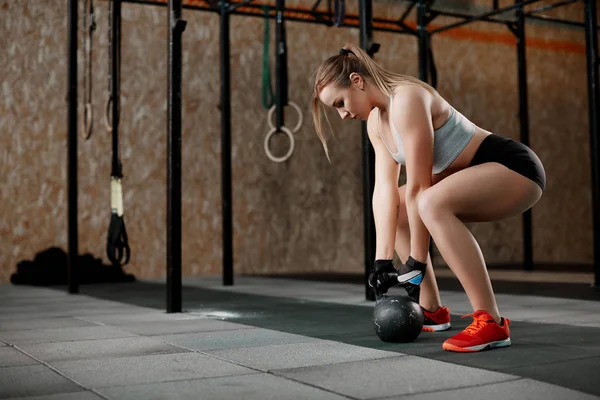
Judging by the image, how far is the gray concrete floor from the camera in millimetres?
1792

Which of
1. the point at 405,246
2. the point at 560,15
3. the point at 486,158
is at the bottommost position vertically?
the point at 405,246

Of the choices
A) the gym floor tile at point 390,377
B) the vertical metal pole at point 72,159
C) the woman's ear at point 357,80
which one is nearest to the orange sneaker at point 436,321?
the gym floor tile at point 390,377

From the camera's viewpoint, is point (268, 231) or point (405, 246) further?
point (268, 231)

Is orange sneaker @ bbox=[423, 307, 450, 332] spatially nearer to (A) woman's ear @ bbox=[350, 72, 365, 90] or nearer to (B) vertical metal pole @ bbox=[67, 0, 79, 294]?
(A) woman's ear @ bbox=[350, 72, 365, 90]

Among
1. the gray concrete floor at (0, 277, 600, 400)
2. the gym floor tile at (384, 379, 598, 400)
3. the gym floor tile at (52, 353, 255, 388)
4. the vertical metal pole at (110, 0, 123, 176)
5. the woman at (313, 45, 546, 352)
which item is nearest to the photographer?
the gym floor tile at (384, 379, 598, 400)

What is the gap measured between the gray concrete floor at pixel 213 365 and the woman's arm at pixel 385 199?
0.40 m

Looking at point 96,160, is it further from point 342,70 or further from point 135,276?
point 342,70

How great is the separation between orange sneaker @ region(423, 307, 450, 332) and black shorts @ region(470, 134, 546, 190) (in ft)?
2.17

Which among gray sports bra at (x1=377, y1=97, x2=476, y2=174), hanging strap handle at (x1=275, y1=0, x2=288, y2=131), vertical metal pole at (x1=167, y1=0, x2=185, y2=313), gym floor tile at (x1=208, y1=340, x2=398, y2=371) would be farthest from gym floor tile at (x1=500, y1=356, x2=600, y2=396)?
hanging strap handle at (x1=275, y1=0, x2=288, y2=131)

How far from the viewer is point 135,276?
6.81m

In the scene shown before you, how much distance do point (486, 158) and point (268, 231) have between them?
502 cm

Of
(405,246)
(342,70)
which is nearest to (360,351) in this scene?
(405,246)

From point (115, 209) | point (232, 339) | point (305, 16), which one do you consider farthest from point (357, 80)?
point (305, 16)

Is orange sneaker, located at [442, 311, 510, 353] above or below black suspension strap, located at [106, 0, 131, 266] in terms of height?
below
